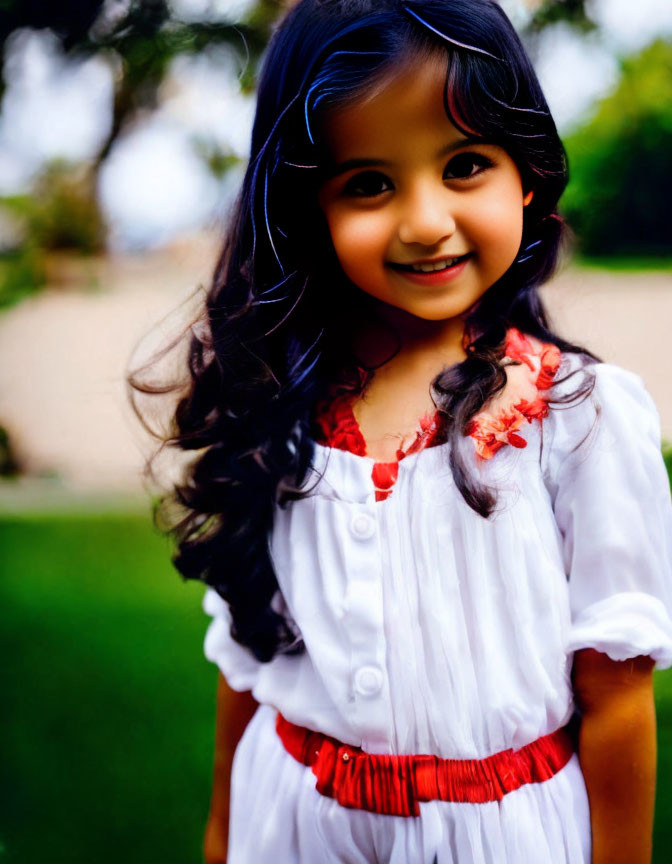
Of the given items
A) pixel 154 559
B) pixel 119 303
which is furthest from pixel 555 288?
pixel 119 303

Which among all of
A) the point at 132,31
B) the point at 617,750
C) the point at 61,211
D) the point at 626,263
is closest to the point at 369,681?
the point at 617,750

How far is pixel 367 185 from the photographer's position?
76 centimetres

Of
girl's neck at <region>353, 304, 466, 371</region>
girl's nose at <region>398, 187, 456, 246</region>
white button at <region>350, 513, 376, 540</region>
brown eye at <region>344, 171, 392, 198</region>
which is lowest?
white button at <region>350, 513, 376, 540</region>

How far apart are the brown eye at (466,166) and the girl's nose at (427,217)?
0.02 m

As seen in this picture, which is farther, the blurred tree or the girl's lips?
the blurred tree

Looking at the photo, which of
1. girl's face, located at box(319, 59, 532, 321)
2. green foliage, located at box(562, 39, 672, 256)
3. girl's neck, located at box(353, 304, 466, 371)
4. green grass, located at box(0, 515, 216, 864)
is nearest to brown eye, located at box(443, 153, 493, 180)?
girl's face, located at box(319, 59, 532, 321)

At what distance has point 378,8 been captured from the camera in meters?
0.74

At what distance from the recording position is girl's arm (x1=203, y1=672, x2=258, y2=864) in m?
0.99

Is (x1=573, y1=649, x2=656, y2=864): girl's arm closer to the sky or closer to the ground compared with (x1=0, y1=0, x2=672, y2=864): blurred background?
closer to the ground

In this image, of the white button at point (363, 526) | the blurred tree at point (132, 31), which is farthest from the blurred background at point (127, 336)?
the white button at point (363, 526)

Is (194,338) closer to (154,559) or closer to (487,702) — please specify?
(487,702)

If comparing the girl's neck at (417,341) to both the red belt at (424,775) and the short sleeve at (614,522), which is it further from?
the red belt at (424,775)

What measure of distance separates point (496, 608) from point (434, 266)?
31 centimetres

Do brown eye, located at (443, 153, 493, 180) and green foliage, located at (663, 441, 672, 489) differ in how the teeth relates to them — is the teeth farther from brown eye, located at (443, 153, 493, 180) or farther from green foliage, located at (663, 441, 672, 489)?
green foliage, located at (663, 441, 672, 489)
